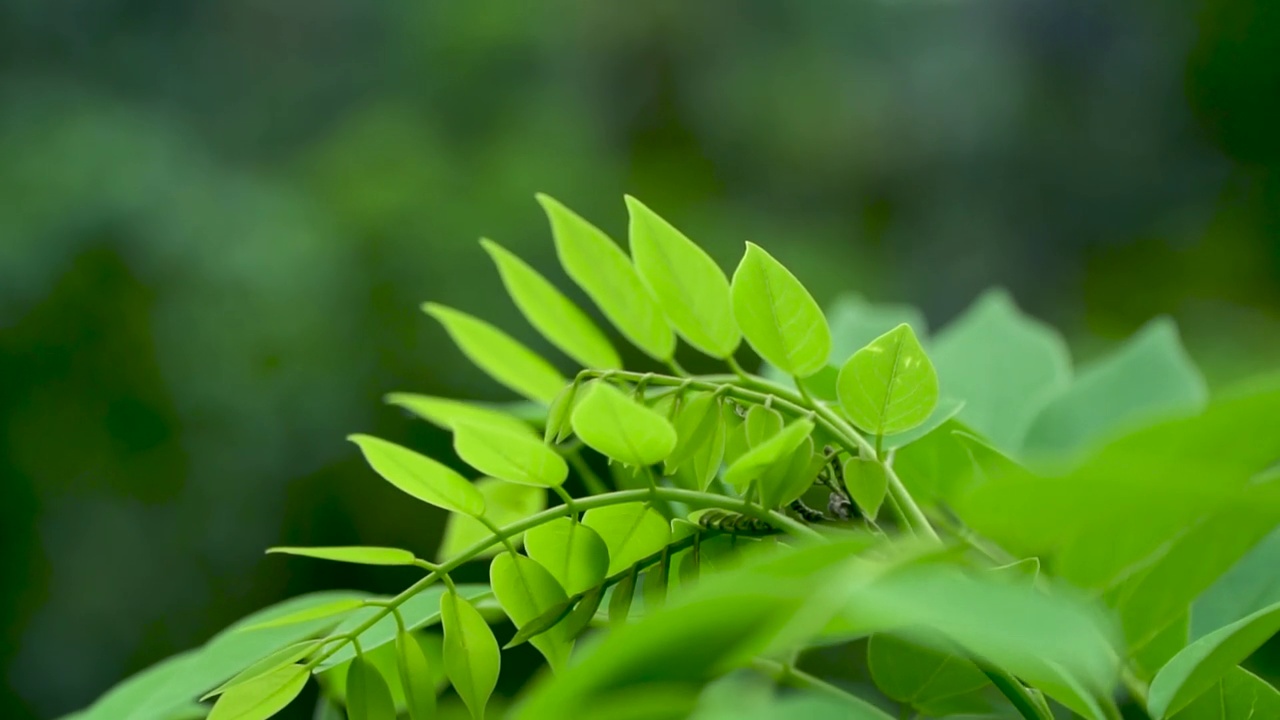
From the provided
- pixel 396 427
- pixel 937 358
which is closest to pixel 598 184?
pixel 396 427

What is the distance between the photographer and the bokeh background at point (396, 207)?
143 cm

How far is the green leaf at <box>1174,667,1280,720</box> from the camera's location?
168 millimetres

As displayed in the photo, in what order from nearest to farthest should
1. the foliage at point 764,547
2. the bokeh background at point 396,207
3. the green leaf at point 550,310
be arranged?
the foliage at point 764,547 < the green leaf at point 550,310 < the bokeh background at point 396,207

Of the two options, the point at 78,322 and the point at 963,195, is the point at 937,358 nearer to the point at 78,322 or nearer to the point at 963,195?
the point at 78,322

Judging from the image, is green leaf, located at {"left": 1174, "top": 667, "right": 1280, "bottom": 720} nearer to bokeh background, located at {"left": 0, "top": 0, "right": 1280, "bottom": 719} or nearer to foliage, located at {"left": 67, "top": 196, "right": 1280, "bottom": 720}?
foliage, located at {"left": 67, "top": 196, "right": 1280, "bottom": 720}

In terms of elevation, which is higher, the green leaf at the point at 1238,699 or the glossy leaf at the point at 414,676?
the glossy leaf at the point at 414,676

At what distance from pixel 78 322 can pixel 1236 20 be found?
2.36 m

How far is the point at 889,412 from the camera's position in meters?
0.16

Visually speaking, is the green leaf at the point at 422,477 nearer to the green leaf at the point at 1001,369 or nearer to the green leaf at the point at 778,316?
the green leaf at the point at 778,316

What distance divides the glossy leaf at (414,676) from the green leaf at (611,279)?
62 millimetres

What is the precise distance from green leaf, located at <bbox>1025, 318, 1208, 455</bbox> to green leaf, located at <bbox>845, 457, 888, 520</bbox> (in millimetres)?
133

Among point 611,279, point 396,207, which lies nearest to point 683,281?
point 611,279

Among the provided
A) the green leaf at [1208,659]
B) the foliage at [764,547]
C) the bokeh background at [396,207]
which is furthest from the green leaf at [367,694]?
the bokeh background at [396,207]

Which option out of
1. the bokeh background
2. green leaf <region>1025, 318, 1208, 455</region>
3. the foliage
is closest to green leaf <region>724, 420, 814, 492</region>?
the foliage
